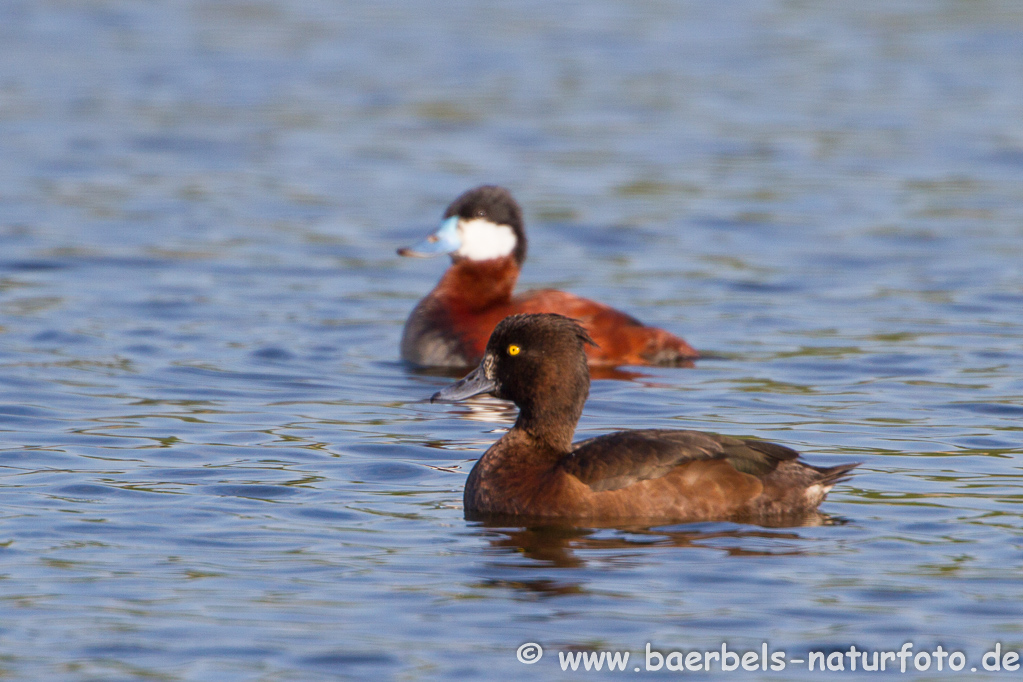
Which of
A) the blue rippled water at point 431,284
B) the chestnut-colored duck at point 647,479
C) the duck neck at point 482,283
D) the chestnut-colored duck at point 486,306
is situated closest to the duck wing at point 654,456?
the chestnut-colored duck at point 647,479

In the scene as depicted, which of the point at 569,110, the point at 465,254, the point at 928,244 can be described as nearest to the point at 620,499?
the point at 465,254

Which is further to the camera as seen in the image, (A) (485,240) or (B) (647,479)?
(A) (485,240)

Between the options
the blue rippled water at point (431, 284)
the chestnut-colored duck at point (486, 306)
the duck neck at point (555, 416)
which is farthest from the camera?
the chestnut-colored duck at point (486, 306)

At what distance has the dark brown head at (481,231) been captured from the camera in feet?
35.8

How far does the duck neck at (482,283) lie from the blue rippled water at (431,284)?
0.62m

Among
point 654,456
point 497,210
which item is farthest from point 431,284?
point 654,456

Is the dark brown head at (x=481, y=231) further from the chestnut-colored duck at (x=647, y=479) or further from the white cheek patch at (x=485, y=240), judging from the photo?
the chestnut-colored duck at (x=647, y=479)

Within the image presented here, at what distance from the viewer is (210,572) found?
19.5 feet

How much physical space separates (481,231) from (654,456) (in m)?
4.53

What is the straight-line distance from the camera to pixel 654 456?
6652mm

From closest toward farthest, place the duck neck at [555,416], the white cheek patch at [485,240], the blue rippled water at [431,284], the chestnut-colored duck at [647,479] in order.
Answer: the blue rippled water at [431,284] → the chestnut-colored duck at [647,479] → the duck neck at [555,416] → the white cheek patch at [485,240]

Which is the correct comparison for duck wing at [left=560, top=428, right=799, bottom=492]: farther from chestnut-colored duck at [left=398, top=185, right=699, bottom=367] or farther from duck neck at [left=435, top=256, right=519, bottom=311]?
duck neck at [left=435, top=256, right=519, bottom=311]

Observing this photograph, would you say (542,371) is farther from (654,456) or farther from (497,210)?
(497,210)

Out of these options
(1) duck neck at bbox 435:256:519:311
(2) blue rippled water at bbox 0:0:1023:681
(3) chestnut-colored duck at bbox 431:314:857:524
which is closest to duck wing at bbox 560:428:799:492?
(3) chestnut-colored duck at bbox 431:314:857:524
